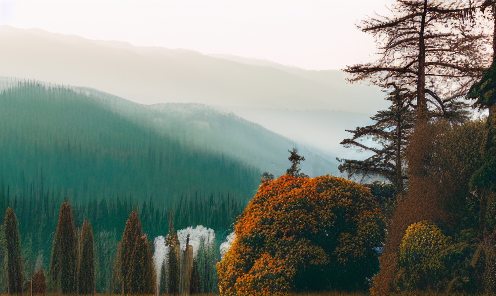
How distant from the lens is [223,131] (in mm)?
166375

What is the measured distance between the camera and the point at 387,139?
3120 cm

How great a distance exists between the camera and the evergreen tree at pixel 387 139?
29.2 m

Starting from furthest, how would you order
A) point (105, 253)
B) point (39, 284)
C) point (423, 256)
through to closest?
point (105, 253) → point (39, 284) → point (423, 256)

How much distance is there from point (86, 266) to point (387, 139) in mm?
22875

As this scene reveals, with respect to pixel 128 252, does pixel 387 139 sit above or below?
above

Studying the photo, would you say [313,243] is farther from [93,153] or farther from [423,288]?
[93,153]

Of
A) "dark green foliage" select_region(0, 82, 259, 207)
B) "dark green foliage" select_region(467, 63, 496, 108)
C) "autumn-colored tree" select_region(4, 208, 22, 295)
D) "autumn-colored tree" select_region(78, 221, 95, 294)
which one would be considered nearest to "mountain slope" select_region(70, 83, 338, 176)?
"dark green foliage" select_region(0, 82, 259, 207)

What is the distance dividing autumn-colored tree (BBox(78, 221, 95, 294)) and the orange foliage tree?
16.1 meters

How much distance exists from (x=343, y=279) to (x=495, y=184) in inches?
303

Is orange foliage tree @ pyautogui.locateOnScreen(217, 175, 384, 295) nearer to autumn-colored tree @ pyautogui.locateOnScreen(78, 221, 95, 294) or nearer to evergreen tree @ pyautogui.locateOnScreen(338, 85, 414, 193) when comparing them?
evergreen tree @ pyautogui.locateOnScreen(338, 85, 414, 193)

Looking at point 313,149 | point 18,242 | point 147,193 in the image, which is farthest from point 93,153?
point 18,242

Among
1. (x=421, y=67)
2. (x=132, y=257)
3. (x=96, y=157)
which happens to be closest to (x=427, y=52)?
(x=421, y=67)

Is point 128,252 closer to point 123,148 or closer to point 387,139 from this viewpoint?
point 387,139

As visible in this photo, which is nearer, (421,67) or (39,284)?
(421,67)
